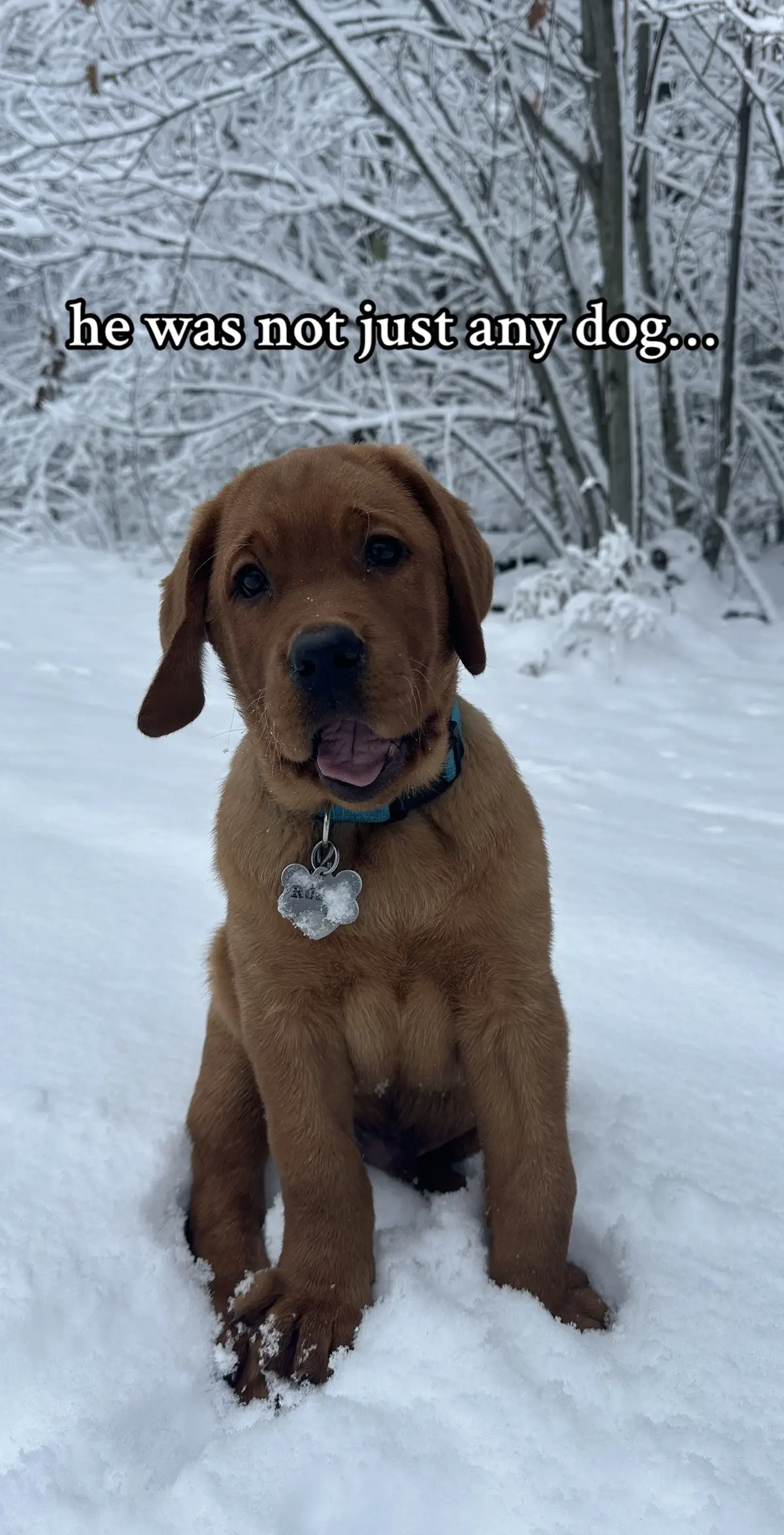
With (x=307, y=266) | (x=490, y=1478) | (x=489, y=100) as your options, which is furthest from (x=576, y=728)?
(x=307, y=266)

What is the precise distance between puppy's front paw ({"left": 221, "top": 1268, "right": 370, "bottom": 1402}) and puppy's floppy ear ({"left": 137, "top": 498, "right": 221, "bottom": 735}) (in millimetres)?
856

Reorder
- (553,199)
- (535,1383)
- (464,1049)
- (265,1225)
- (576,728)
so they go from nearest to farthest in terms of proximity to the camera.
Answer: (535,1383)
(464,1049)
(265,1225)
(576,728)
(553,199)

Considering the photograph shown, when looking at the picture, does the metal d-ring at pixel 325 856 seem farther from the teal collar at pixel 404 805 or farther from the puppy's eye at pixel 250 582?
the puppy's eye at pixel 250 582

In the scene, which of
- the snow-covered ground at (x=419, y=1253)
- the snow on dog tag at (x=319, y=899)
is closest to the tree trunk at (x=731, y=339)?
the snow-covered ground at (x=419, y=1253)

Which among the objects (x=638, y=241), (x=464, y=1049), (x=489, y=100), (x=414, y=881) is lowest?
(x=464, y=1049)

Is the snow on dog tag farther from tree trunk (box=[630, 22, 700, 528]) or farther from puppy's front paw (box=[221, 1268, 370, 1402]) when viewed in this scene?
tree trunk (box=[630, 22, 700, 528])

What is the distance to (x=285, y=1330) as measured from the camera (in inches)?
57.8

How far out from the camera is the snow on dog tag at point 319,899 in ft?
4.97

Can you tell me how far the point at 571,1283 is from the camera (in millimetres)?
1609

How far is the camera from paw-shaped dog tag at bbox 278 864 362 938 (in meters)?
1.51

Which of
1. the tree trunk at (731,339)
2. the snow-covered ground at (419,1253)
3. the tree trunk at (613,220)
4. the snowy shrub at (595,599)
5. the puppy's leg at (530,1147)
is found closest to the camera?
the snow-covered ground at (419,1253)

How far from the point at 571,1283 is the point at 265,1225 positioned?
495 mm

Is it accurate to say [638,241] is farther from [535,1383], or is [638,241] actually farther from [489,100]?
[535,1383]

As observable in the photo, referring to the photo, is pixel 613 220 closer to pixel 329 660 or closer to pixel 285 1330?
pixel 329 660
